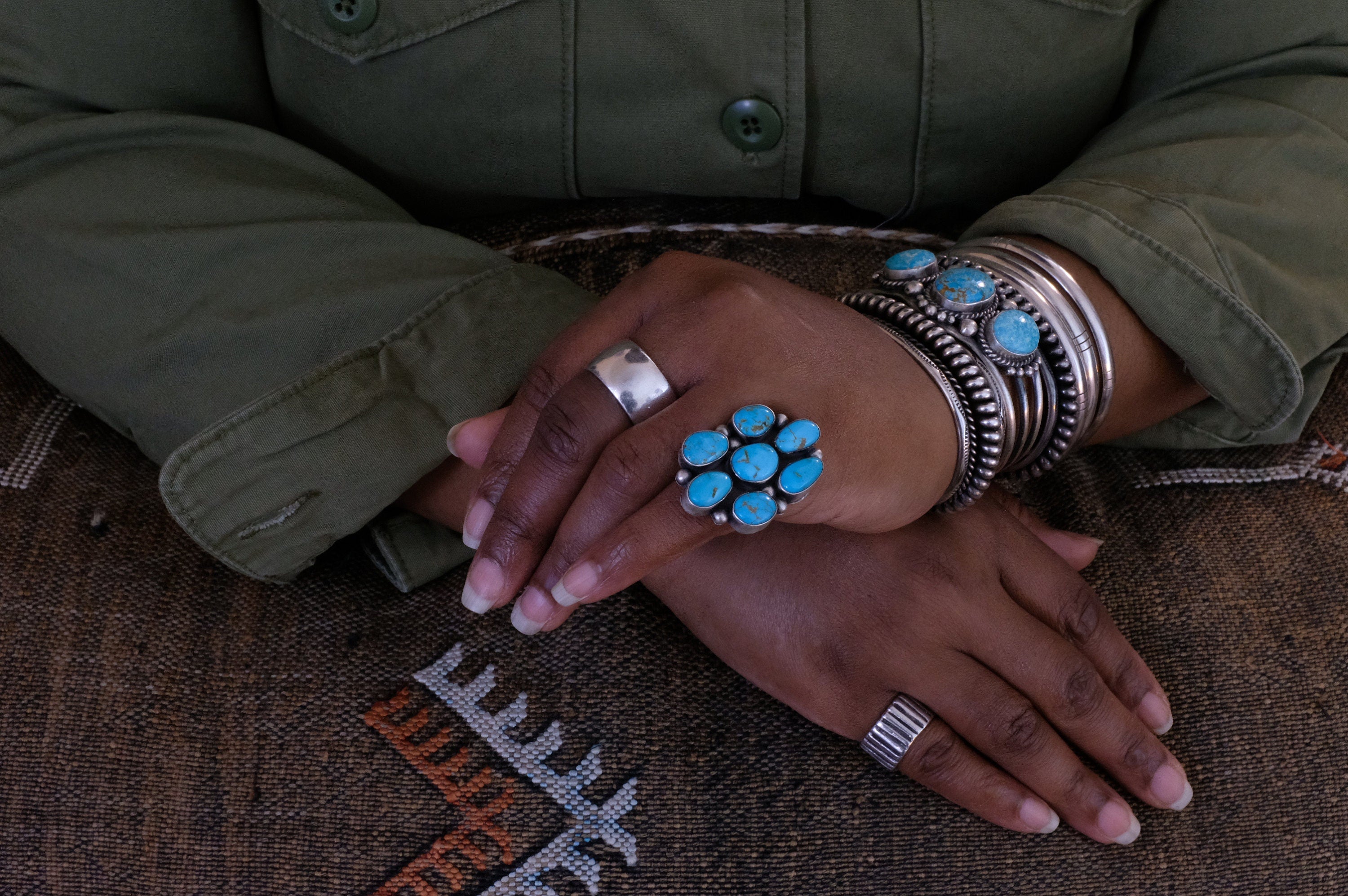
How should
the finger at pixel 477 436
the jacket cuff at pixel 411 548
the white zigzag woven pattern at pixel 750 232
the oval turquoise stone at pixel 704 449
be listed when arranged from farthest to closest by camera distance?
the white zigzag woven pattern at pixel 750 232 < the jacket cuff at pixel 411 548 < the finger at pixel 477 436 < the oval turquoise stone at pixel 704 449

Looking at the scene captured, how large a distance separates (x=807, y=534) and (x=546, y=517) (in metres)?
0.21

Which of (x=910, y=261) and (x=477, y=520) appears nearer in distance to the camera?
(x=477, y=520)

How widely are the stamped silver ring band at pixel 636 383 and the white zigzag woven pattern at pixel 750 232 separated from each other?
37cm

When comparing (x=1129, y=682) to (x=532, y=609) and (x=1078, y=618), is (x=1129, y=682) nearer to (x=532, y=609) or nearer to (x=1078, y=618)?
(x=1078, y=618)

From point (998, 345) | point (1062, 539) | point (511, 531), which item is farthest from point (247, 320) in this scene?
point (1062, 539)

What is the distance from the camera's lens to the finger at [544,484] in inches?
20.5

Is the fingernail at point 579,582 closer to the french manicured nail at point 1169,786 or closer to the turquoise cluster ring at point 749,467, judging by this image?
the turquoise cluster ring at point 749,467

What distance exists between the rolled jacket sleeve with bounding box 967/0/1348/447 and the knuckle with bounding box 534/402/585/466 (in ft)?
1.30

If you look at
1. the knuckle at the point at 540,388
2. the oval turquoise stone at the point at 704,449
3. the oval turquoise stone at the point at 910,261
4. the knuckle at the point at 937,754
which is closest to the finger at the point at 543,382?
the knuckle at the point at 540,388

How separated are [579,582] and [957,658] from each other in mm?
284

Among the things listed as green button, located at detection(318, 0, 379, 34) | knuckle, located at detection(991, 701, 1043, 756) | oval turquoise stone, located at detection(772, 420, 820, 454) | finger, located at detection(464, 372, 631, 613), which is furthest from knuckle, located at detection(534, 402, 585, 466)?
green button, located at detection(318, 0, 379, 34)

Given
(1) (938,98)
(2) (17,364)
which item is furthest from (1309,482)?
(2) (17,364)

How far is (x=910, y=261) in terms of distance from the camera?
2.22ft

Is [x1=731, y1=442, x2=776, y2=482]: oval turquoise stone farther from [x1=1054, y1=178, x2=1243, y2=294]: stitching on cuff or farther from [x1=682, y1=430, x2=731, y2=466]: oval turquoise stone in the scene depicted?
[x1=1054, y1=178, x2=1243, y2=294]: stitching on cuff
